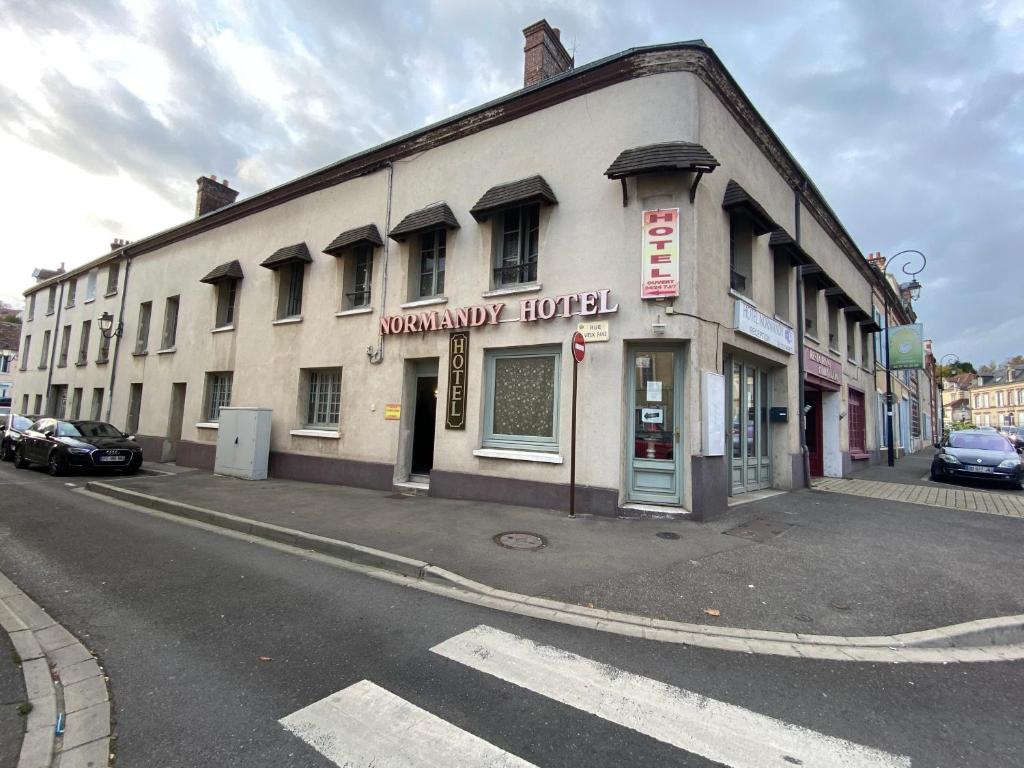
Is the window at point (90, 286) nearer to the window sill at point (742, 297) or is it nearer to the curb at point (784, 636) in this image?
the curb at point (784, 636)

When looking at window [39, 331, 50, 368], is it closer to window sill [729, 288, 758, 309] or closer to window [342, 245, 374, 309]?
window [342, 245, 374, 309]

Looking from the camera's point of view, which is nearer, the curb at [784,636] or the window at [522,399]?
the curb at [784,636]

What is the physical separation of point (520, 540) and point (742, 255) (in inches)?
304

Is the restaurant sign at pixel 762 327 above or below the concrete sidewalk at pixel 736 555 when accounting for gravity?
above

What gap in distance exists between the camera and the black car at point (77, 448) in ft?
42.1

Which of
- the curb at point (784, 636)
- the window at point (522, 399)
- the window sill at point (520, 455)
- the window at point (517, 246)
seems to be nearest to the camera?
the curb at point (784, 636)

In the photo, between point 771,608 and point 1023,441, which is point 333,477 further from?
point 1023,441

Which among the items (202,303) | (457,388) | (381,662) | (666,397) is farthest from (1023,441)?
(202,303)

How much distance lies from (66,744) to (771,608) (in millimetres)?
5138

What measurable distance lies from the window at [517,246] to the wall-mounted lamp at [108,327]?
17.6m

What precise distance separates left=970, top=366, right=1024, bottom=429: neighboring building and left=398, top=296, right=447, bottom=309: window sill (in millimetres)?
99946

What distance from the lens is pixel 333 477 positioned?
1172 cm

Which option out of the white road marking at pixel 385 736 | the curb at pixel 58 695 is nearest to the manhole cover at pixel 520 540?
the white road marking at pixel 385 736

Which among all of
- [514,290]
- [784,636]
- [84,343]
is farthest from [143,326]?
[784,636]
